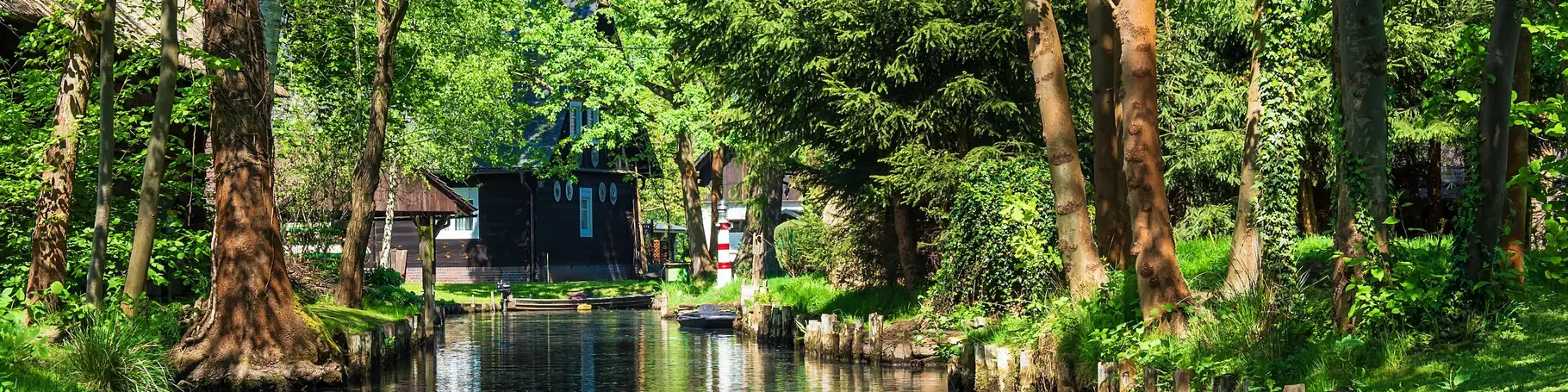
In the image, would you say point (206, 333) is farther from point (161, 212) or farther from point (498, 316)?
point (498, 316)

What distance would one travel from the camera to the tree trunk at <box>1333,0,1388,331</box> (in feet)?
33.8

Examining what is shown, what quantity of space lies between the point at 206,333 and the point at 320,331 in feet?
5.02

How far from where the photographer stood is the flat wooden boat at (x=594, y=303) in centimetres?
4100

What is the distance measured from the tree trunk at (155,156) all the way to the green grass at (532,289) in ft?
82.5

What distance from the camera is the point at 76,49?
54.7 feet

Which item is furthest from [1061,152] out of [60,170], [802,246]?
[802,246]

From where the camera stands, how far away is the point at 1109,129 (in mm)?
15289

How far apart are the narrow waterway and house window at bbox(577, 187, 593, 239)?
2079 centimetres

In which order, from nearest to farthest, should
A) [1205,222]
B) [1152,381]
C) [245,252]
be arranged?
1. [1152,381]
2. [245,252]
3. [1205,222]

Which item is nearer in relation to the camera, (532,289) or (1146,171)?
(1146,171)

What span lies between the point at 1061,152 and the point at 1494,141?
553 cm

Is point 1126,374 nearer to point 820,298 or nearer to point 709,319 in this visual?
point 820,298

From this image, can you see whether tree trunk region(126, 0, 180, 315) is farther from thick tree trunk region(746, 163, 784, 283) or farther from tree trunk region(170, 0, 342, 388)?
thick tree trunk region(746, 163, 784, 283)

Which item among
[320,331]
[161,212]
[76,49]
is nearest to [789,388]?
[320,331]
